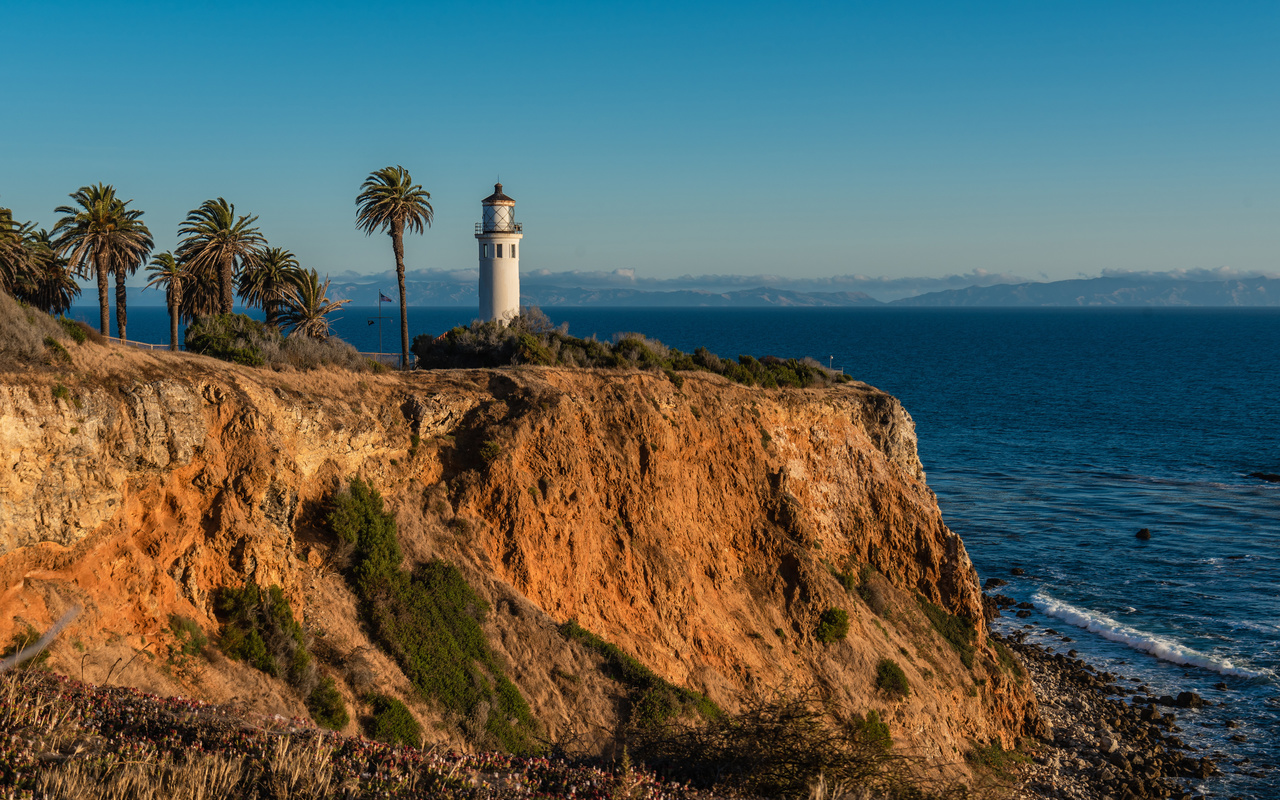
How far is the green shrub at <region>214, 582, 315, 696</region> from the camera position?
2470 cm

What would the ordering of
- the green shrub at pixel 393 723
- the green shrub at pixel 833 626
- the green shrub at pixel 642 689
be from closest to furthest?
the green shrub at pixel 393 723
the green shrub at pixel 642 689
the green shrub at pixel 833 626

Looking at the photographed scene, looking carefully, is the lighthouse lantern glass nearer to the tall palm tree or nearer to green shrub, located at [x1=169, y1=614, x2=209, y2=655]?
the tall palm tree

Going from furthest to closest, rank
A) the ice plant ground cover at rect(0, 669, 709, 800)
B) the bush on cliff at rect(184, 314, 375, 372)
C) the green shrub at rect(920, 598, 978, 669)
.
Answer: the green shrub at rect(920, 598, 978, 669), the bush on cliff at rect(184, 314, 375, 372), the ice plant ground cover at rect(0, 669, 709, 800)

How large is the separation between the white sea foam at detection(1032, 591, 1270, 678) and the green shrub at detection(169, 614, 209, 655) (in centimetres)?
4545

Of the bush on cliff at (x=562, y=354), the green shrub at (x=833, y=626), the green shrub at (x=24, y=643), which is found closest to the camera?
the green shrub at (x=24, y=643)

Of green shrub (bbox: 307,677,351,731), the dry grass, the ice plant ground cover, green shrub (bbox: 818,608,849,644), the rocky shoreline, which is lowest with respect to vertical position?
the rocky shoreline

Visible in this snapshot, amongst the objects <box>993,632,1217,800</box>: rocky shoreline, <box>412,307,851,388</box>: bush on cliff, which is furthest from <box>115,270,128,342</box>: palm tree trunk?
<box>993,632,1217,800</box>: rocky shoreline

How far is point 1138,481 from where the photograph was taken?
7888cm

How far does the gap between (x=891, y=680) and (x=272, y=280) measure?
34.0 m

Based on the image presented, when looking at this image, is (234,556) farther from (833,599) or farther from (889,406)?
(889,406)

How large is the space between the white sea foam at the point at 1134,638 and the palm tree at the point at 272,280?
45.4m

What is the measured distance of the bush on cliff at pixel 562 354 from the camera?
42.0m

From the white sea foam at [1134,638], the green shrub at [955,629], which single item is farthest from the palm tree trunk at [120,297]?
the white sea foam at [1134,638]

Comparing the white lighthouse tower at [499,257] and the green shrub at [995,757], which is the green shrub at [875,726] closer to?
the green shrub at [995,757]
